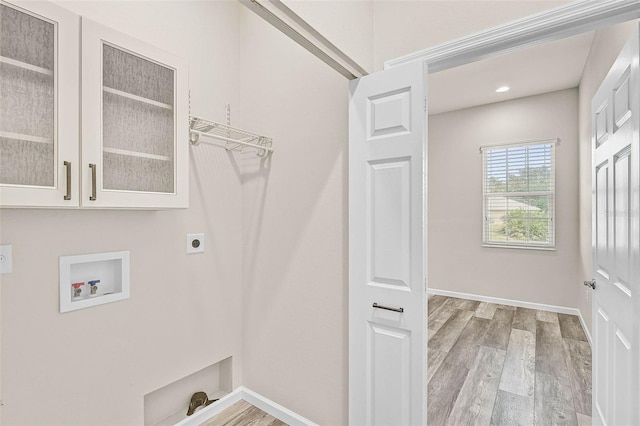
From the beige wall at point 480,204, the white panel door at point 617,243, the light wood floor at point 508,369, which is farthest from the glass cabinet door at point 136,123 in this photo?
the beige wall at point 480,204

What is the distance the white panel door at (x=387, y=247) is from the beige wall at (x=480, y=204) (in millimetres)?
3664

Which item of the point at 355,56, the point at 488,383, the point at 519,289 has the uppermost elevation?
the point at 355,56

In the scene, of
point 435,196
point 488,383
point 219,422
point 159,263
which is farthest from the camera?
point 435,196

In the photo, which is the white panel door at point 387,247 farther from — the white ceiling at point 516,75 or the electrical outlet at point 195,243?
the white ceiling at point 516,75

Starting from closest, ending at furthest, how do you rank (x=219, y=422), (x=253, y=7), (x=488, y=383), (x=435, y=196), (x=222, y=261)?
(x=253, y=7), (x=219, y=422), (x=222, y=261), (x=488, y=383), (x=435, y=196)

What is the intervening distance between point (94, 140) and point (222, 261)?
1122 mm

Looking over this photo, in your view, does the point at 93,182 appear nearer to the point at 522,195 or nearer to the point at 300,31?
the point at 300,31

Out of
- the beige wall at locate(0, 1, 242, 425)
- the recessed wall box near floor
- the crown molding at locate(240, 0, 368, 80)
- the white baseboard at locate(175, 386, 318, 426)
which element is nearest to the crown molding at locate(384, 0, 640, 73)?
the crown molding at locate(240, 0, 368, 80)

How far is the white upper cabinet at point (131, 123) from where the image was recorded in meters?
1.26

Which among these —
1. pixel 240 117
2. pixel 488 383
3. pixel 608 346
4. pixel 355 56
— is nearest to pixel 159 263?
pixel 240 117

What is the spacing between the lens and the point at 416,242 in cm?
148

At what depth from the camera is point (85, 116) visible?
4.07 feet

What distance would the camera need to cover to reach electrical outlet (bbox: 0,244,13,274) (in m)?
1.30

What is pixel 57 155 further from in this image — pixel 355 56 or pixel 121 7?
pixel 355 56
